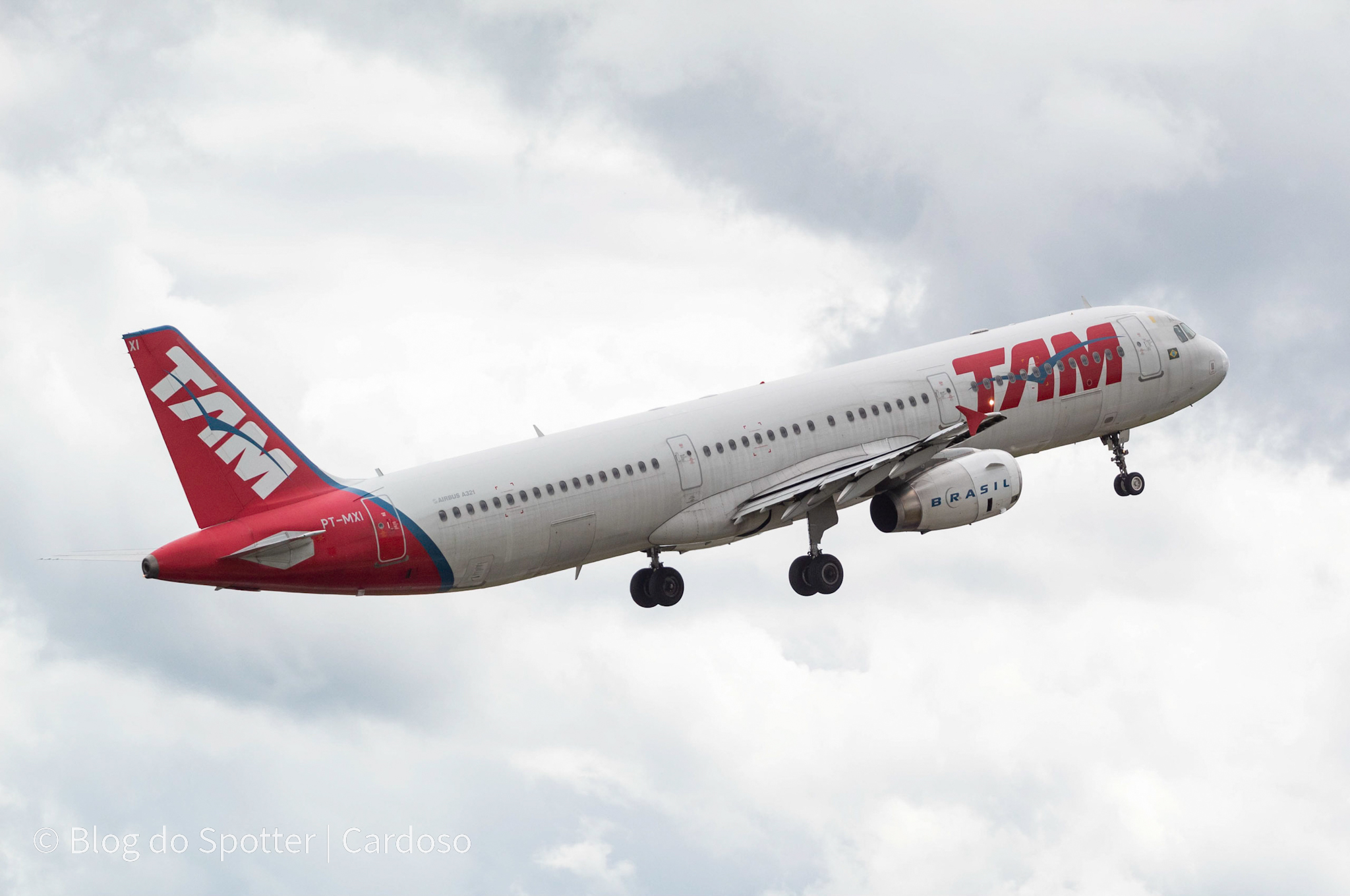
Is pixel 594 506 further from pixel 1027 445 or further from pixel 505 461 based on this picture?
pixel 1027 445

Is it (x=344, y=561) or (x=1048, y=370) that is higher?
(x=1048, y=370)

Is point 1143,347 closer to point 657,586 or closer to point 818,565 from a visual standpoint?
point 818,565


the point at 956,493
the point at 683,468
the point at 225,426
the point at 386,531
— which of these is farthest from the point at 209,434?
the point at 956,493

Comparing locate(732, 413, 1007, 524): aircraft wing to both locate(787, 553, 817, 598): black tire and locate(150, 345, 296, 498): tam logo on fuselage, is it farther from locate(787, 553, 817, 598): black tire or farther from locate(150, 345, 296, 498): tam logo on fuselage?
locate(150, 345, 296, 498): tam logo on fuselage

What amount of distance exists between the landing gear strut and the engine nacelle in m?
1.92

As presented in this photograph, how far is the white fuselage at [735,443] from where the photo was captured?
172 ft

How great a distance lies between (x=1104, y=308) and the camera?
211 feet

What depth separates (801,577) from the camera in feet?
192

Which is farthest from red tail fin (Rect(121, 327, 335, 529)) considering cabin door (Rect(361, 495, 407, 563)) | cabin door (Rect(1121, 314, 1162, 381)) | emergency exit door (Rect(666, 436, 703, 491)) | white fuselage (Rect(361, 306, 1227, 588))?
cabin door (Rect(1121, 314, 1162, 381))

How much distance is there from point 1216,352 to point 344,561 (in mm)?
32389

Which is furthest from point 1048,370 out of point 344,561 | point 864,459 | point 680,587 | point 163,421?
point 163,421

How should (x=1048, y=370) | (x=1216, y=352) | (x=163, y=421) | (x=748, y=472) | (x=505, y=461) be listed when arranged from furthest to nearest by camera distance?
(x=1216, y=352) → (x=1048, y=370) → (x=748, y=472) → (x=505, y=461) → (x=163, y=421)

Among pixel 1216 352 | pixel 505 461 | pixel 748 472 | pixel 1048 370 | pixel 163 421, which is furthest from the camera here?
pixel 1216 352

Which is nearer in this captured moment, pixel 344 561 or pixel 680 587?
pixel 344 561
